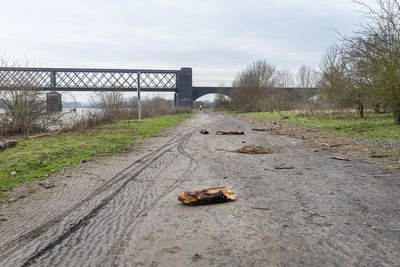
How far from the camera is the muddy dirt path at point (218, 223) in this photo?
2914mm

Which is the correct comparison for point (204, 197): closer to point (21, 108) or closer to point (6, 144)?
point (6, 144)

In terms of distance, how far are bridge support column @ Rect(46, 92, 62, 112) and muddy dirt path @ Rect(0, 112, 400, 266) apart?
11777mm

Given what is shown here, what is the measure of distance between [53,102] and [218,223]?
16.0 m

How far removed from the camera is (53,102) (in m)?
17.2

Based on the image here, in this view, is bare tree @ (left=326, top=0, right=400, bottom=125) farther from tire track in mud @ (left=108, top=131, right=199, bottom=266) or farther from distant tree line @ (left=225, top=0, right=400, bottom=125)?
tire track in mud @ (left=108, top=131, right=199, bottom=266)

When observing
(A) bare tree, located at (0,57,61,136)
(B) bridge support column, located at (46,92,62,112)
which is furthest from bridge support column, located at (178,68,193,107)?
(A) bare tree, located at (0,57,61,136)

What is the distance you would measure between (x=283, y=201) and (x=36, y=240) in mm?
3187

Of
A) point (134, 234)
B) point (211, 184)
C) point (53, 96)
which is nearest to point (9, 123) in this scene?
point (53, 96)

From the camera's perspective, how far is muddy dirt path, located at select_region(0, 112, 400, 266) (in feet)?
9.56

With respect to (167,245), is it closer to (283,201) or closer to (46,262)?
(46,262)

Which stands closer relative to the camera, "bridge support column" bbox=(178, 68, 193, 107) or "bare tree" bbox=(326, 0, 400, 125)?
"bare tree" bbox=(326, 0, 400, 125)

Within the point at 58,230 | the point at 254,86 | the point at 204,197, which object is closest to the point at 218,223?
the point at 204,197

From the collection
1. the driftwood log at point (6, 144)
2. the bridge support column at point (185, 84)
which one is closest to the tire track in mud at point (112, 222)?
the driftwood log at point (6, 144)

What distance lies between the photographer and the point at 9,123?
15289mm
